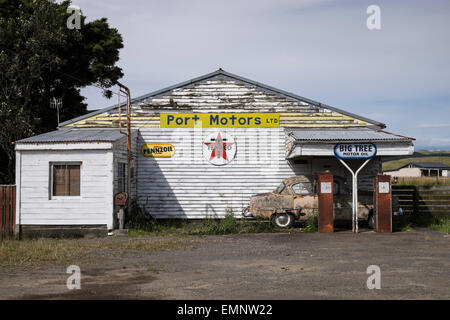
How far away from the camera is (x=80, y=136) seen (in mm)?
15680

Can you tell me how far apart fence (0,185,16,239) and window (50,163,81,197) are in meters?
1.27

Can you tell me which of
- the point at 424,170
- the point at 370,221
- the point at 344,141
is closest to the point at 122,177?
the point at 344,141

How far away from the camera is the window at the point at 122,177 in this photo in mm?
15539

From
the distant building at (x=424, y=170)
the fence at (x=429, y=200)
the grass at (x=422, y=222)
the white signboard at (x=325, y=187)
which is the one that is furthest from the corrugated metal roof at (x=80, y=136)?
the distant building at (x=424, y=170)

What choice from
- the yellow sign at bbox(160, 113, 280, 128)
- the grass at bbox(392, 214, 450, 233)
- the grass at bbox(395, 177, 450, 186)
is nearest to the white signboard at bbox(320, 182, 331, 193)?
the grass at bbox(392, 214, 450, 233)

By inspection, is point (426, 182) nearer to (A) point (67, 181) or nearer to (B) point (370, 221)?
(B) point (370, 221)

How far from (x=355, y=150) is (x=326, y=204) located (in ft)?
6.45

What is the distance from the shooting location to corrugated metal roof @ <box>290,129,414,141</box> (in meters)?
14.9

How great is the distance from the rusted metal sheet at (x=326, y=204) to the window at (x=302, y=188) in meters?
1.09

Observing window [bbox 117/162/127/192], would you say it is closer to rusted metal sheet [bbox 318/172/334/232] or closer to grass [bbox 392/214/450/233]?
rusted metal sheet [bbox 318/172/334/232]

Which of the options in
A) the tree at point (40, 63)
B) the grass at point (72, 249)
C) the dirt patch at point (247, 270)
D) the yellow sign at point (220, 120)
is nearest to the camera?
the dirt patch at point (247, 270)

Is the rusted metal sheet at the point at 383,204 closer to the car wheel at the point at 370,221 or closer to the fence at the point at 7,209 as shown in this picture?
the car wheel at the point at 370,221

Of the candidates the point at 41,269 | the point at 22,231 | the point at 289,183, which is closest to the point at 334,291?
the point at 41,269
